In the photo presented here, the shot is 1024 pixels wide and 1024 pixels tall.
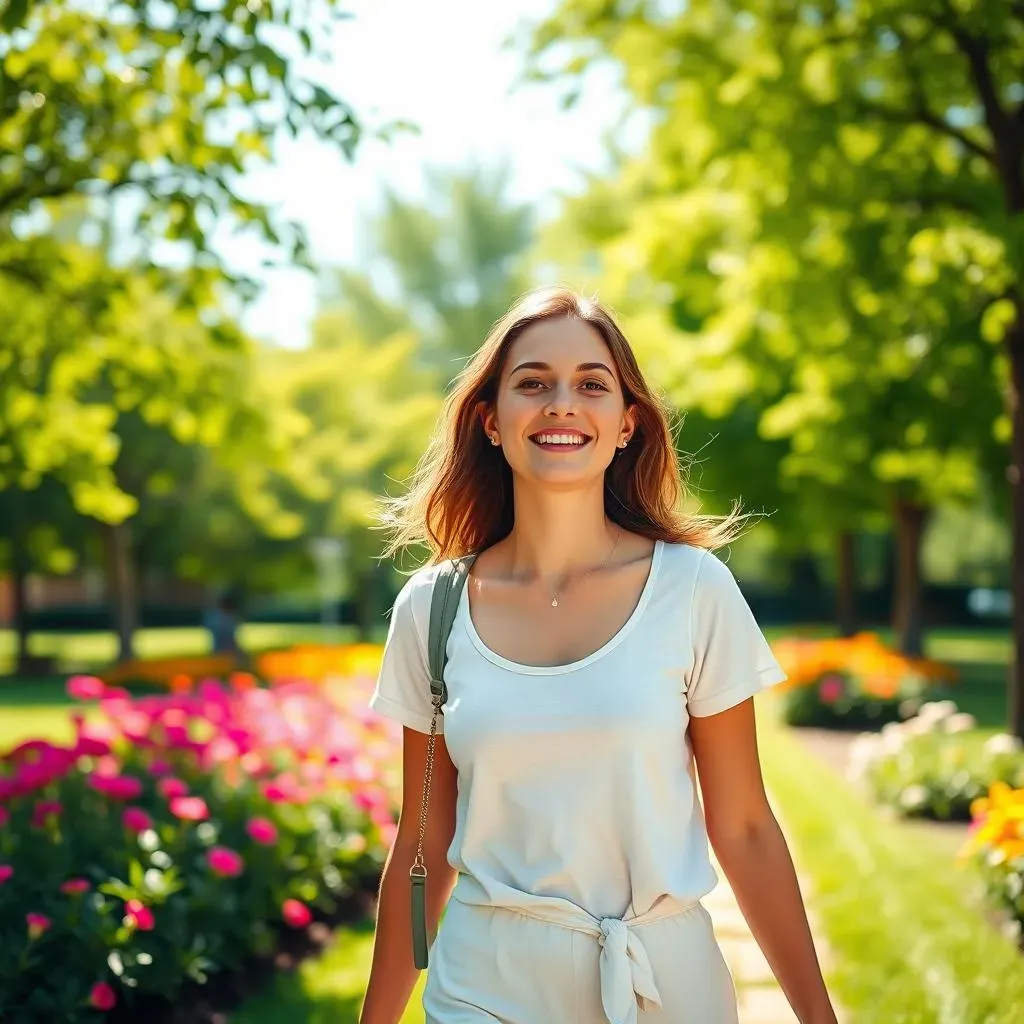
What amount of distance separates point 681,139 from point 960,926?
19.3ft

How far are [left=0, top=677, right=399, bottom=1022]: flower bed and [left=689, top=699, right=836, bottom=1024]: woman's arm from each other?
9.80ft

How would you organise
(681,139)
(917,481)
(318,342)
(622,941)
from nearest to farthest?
1. (622,941)
2. (681,139)
3. (917,481)
4. (318,342)

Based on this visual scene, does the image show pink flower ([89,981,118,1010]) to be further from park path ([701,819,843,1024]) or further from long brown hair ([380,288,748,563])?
→ long brown hair ([380,288,748,563])

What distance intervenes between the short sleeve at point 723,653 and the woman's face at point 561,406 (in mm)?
336

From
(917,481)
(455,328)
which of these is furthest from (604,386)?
(455,328)

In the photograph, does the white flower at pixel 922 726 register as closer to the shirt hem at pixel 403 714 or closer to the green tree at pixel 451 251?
the shirt hem at pixel 403 714

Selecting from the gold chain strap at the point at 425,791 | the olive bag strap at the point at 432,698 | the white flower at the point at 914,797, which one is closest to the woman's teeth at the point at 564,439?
the olive bag strap at the point at 432,698

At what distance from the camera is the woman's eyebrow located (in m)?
2.64

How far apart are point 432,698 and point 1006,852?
4.10 meters

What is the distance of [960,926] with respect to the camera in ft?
20.6

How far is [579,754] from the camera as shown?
7.76 ft

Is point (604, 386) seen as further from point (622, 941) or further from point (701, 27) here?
point (701, 27)

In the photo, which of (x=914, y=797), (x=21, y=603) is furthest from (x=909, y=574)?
(x=21, y=603)

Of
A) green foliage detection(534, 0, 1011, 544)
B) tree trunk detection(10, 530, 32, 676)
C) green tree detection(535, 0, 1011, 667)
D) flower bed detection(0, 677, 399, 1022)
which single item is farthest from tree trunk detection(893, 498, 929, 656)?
tree trunk detection(10, 530, 32, 676)
